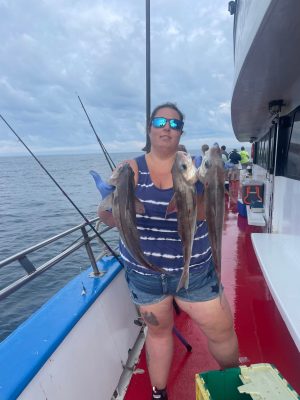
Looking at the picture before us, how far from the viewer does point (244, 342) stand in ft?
10.6

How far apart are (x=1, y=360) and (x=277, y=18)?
2.68 meters

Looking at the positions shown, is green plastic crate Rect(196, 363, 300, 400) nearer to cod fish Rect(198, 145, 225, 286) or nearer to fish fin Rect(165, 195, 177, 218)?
cod fish Rect(198, 145, 225, 286)

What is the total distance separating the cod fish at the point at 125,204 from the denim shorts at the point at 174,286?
325mm

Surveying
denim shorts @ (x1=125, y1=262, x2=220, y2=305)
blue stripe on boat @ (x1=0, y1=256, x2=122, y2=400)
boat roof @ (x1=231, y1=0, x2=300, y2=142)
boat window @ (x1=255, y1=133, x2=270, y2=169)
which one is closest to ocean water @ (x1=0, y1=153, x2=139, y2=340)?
blue stripe on boat @ (x1=0, y1=256, x2=122, y2=400)

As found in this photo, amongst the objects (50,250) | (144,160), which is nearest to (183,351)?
(144,160)

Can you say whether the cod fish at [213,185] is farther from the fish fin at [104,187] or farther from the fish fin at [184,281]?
the fish fin at [104,187]

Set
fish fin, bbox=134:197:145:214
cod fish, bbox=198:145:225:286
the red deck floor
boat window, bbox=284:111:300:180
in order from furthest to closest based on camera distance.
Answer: boat window, bbox=284:111:300:180 < the red deck floor < fish fin, bbox=134:197:145:214 < cod fish, bbox=198:145:225:286

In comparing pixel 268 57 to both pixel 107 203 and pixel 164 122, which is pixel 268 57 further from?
pixel 107 203

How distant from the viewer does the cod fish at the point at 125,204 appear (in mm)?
1764

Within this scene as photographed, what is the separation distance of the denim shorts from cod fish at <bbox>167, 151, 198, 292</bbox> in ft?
0.80

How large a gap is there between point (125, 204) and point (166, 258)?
0.49 m

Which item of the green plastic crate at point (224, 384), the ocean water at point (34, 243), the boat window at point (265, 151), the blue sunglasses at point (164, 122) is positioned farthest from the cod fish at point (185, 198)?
the boat window at point (265, 151)

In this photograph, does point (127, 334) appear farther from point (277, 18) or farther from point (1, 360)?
point (277, 18)

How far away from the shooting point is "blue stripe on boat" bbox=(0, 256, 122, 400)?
177 cm
